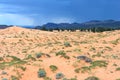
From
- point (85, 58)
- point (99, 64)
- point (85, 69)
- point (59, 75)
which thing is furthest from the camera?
point (85, 58)

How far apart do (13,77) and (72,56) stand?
9253 mm

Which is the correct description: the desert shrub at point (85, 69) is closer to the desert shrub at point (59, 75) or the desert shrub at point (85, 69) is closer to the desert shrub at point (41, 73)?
the desert shrub at point (59, 75)

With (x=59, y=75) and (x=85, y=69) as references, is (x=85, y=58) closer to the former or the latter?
(x=85, y=69)

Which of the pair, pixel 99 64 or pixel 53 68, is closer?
pixel 53 68

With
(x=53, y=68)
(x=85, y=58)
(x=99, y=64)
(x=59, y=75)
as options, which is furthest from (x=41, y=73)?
(x=85, y=58)

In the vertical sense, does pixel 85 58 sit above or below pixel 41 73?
above

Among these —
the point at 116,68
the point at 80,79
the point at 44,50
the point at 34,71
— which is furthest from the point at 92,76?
the point at 44,50

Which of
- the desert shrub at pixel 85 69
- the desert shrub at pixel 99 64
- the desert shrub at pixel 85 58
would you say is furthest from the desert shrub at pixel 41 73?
the desert shrub at pixel 85 58

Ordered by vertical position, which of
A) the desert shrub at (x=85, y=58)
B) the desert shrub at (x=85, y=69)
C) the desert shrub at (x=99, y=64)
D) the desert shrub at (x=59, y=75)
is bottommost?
the desert shrub at (x=59, y=75)

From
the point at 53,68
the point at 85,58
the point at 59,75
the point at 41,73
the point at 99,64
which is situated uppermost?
the point at 85,58

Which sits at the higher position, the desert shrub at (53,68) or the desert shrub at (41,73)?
the desert shrub at (53,68)

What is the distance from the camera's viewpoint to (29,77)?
32312 mm

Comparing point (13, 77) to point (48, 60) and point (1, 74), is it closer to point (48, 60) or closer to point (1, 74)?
point (1, 74)

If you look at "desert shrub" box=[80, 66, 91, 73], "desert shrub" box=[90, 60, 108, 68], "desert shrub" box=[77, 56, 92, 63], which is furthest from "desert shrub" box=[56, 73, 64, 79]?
"desert shrub" box=[77, 56, 92, 63]
